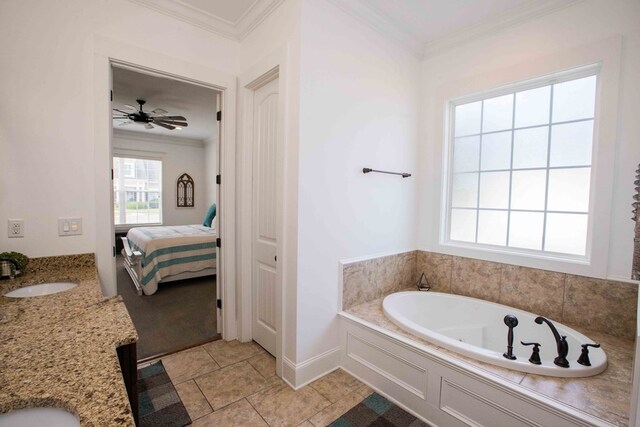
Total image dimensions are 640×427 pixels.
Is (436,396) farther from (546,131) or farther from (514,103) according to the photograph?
(514,103)

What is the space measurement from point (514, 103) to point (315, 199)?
5.93 feet

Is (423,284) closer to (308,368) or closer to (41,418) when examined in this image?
(308,368)

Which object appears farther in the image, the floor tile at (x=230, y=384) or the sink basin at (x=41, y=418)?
the floor tile at (x=230, y=384)

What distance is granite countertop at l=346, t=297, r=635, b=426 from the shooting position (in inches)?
51.3

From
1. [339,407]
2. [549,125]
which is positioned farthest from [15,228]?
[549,125]

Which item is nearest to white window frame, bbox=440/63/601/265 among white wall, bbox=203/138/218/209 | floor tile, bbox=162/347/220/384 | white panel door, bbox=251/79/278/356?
white panel door, bbox=251/79/278/356

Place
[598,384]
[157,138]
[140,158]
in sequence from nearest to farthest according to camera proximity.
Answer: [598,384], [140,158], [157,138]

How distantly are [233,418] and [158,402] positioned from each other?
1.69ft

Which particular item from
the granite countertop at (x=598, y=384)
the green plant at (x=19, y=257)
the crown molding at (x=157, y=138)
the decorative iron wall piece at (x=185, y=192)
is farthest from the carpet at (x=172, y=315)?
the crown molding at (x=157, y=138)

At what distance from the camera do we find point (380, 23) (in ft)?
7.74

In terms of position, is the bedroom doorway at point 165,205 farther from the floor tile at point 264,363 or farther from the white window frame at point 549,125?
the white window frame at point 549,125

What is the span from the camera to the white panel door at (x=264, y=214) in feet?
7.70

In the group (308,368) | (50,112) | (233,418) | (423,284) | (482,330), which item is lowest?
(233,418)

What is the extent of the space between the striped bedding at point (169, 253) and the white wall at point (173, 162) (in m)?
2.46
